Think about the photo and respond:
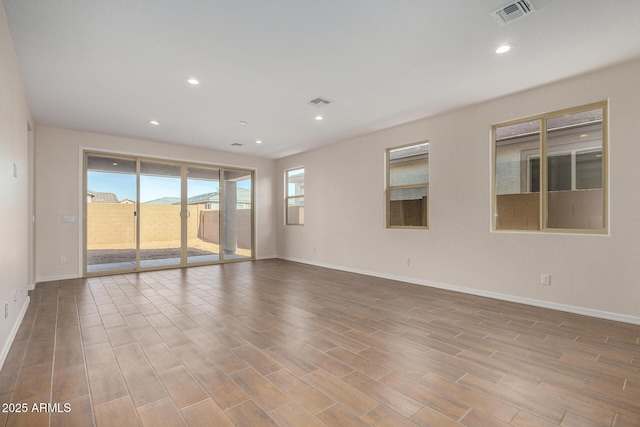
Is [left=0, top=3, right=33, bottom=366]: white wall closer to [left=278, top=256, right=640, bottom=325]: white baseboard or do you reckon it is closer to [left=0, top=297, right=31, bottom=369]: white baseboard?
[left=0, top=297, right=31, bottom=369]: white baseboard

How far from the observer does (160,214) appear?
6.27m

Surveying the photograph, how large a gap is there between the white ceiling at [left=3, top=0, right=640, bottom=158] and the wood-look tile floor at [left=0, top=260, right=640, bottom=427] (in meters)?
2.59

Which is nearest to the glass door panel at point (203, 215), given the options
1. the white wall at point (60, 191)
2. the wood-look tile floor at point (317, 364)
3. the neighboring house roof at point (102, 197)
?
the white wall at point (60, 191)

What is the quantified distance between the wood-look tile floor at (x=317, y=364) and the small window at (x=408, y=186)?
62.5 inches

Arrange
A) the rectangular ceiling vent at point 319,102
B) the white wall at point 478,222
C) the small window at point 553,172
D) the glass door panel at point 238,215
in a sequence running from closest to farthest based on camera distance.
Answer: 1. the white wall at point 478,222
2. the small window at point 553,172
3. the rectangular ceiling vent at point 319,102
4. the glass door panel at point 238,215

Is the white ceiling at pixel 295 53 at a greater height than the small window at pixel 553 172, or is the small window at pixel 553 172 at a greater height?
the white ceiling at pixel 295 53

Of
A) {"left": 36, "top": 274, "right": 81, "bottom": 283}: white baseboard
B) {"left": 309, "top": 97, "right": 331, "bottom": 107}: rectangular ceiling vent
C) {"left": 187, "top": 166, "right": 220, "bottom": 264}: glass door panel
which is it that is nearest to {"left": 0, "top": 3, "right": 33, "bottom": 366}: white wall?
{"left": 36, "top": 274, "right": 81, "bottom": 283}: white baseboard

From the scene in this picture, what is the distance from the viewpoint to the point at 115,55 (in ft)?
9.49

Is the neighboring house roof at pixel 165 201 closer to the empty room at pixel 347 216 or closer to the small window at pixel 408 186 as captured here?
the empty room at pixel 347 216

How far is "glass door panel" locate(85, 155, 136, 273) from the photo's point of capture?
18.3 feet

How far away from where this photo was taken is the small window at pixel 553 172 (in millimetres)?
3352

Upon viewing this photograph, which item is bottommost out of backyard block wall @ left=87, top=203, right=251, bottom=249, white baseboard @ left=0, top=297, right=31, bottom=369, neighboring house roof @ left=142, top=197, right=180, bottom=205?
white baseboard @ left=0, top=297, right=31, bottom=369

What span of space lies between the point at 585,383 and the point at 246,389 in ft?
7.01

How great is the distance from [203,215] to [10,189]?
427 cm
